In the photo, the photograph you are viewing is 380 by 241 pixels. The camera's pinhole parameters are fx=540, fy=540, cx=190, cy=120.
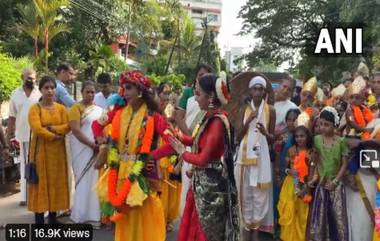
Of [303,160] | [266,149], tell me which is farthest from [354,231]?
[266,149]

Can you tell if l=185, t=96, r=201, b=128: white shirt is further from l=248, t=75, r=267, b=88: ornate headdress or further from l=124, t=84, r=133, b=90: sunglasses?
l=124, t=84, r=133, b=90: sunglasses

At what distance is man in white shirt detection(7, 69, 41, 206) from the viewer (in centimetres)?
707

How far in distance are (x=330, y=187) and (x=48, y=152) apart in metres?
3.02

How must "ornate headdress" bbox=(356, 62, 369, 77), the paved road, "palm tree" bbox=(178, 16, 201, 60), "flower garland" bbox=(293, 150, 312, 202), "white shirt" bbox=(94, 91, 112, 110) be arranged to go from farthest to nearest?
"palm tree" bbox=(178, 16, 201, 60)
"ornate headdress" bbox=(356, 62, 369, 77)
"white shirt" bbox=(94, 91, 112, 110)
the paved road
"flower garland" bbox=(293, 150, 312, 202)

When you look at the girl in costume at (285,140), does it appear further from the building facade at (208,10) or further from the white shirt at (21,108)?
the building facade at (208,10)

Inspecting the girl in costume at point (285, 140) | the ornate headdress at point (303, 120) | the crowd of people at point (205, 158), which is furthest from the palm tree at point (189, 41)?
the ornate headdress at point (303, 120)

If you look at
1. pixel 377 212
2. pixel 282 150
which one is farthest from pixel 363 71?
pixel 377 212

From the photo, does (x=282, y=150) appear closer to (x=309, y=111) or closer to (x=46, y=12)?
(x=309, y=111)

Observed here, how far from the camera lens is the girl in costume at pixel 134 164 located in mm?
4414

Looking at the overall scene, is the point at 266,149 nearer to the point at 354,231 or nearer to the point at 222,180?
the point at 354,231

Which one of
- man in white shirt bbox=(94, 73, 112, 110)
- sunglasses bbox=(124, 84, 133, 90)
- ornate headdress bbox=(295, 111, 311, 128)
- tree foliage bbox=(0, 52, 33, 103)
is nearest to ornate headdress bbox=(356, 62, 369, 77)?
ornate headdress bbox=(295, 111, 311, 128)

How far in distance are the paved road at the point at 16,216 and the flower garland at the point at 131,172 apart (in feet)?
5.63

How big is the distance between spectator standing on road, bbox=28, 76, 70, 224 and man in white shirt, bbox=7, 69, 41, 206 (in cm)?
121

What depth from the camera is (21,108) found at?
7117mm
